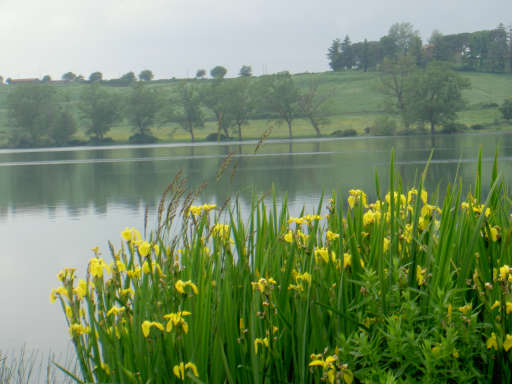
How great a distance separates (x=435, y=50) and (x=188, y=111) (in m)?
67.1

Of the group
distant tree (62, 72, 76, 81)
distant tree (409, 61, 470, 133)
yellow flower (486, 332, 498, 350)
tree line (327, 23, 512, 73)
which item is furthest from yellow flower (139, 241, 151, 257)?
distant tree (62, 72, 76, 81)

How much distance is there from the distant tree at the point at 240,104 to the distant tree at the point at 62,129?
20.4m

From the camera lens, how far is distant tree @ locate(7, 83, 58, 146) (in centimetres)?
7112

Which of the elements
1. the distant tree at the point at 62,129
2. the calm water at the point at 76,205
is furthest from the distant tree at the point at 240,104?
the calm water at the point at 76,205

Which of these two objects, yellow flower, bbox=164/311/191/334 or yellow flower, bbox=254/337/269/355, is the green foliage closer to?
yellow flower, bbox=254/337/269/355

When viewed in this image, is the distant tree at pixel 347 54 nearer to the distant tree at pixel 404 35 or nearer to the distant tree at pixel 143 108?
the distant tree at pixel 404 35

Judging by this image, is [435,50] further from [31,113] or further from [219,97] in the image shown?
[31,113]

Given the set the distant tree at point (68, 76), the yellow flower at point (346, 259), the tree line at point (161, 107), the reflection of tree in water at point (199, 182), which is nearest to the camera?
the yellow flower at point (346, 259)

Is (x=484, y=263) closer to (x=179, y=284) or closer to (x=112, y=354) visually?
(x=179, y=284)

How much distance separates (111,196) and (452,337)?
14.4m

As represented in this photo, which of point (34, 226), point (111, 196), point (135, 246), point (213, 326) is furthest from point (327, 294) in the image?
point (111, 196)

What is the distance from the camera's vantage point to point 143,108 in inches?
3061

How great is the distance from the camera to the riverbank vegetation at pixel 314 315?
2.01m

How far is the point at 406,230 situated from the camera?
8.87 feet
